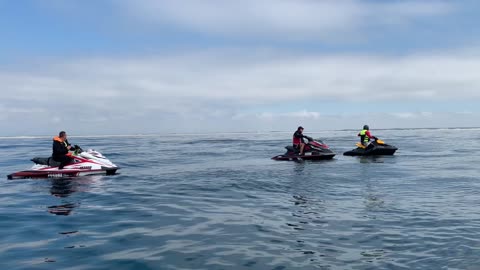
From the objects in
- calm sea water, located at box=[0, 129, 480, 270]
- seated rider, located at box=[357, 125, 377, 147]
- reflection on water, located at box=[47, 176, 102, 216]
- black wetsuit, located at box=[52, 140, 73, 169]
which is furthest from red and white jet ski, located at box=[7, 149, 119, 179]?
seated rider, located at box=[357, 125, 377, 147]

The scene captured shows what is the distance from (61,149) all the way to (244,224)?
11.6 m

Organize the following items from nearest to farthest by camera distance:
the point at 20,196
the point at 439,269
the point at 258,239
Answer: the point at 439,269 < the point at 258,239 < the point at 20,196

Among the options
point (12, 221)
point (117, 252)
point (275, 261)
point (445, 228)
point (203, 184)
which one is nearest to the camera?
point (275, 261)

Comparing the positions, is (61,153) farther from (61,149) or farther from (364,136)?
(364,136)

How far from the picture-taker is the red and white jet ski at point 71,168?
1769cm

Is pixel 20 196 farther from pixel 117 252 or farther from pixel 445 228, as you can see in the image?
pixel 445 228

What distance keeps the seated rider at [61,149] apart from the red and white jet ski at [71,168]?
212 millimetres

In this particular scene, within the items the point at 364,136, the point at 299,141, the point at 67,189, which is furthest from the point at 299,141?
the point at 67,189

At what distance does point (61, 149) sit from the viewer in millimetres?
17469

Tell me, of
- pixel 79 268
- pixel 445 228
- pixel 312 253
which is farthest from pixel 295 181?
pixel 79 268

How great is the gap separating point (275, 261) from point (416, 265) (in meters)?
2.19

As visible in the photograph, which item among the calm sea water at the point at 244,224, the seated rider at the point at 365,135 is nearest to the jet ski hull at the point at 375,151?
the seated rider at the point at 365,135

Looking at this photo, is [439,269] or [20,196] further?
[20,196]

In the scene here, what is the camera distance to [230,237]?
26.2 ft
